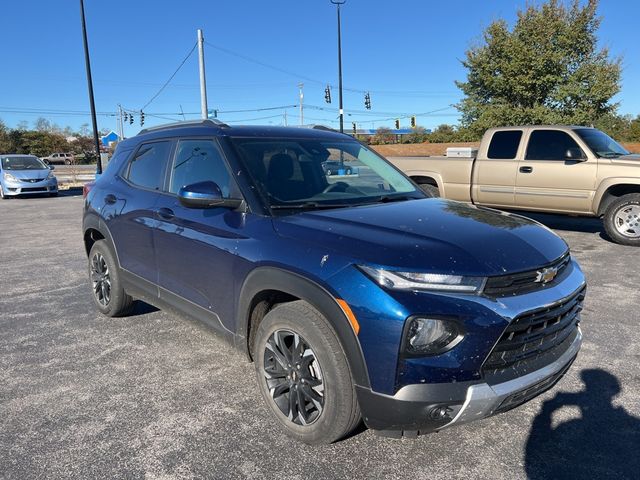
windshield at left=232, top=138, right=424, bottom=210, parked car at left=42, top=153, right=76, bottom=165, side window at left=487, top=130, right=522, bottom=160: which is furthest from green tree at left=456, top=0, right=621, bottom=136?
parked car at left=42, top=153, right=76, bottom=165

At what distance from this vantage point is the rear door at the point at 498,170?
355 inches

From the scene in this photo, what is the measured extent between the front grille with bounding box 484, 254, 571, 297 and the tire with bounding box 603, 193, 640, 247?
6.33 metres

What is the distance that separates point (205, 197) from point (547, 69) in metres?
23.4

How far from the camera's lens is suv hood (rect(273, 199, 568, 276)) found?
7.64ft

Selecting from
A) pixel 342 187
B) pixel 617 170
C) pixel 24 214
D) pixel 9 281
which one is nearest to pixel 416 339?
pixel 342 187

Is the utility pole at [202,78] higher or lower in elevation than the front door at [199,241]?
higher

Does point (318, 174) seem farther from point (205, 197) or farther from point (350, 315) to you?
point (350, 315)

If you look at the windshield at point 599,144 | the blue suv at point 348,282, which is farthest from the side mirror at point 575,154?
the blue suv at point 348,282

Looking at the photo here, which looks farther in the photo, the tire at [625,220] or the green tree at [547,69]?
the green tree at [547,69]

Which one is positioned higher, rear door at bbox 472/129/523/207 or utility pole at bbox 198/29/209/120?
utility pole at bbox 198/29/209/120

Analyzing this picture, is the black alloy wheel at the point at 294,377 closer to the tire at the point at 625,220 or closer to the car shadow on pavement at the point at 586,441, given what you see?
the car shadow on pavement at the point at 586,441

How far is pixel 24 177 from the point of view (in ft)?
58.1

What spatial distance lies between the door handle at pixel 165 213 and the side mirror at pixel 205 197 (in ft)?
1.94

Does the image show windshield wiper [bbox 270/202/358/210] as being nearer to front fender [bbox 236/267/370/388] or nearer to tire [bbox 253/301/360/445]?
front fender [bbox 236/267/370/388]
